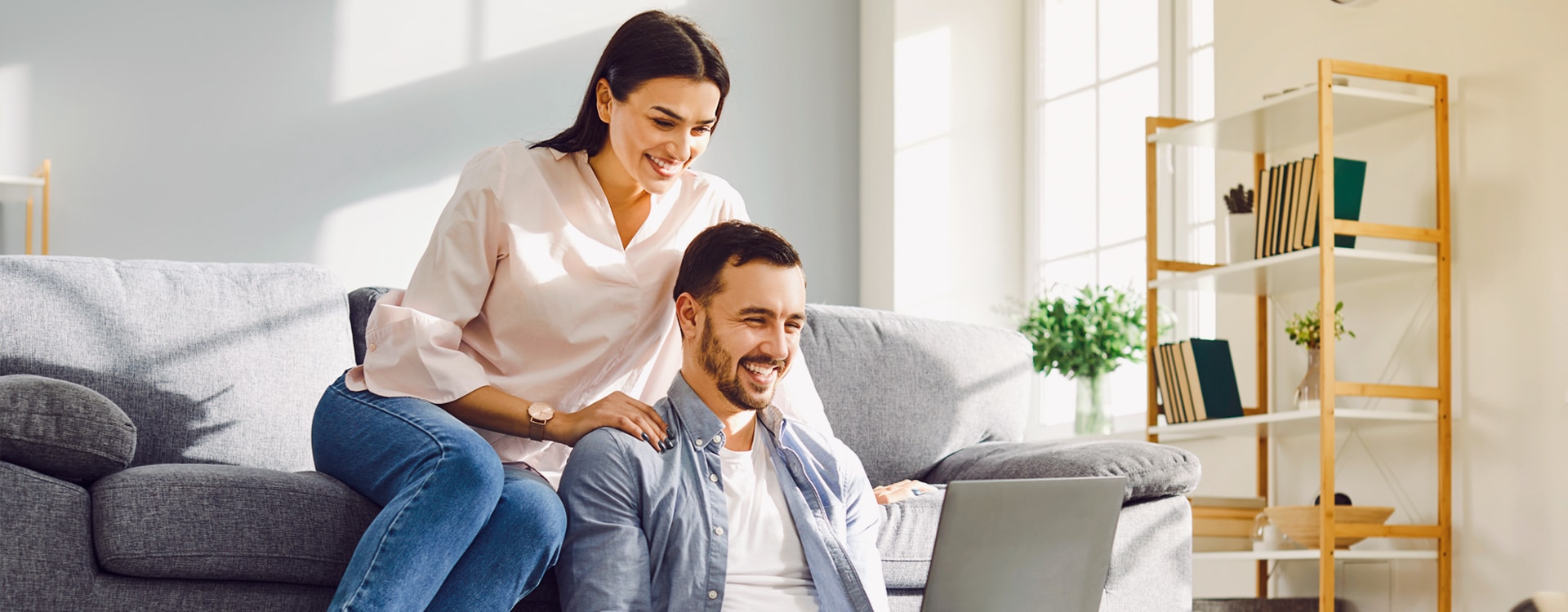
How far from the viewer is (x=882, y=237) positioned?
4734 millimetres

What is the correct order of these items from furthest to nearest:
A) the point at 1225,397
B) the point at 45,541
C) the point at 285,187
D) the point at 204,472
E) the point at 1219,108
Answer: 1. the point at 285,187
2. the point at 1219,108
3. the point at 1225,397
4. the point at 204,472
5. the point at 45,541

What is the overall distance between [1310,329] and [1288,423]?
234 millimetres

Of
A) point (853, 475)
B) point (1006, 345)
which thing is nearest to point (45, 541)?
point (853, 475)

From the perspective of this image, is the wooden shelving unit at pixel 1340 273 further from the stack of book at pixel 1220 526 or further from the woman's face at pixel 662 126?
the woman's face at pixel 662 126

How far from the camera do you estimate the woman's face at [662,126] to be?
1797 millimetres

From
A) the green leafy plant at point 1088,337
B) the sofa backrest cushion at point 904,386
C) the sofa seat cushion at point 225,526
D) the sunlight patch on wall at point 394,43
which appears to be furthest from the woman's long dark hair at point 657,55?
the sunlight patch on wall at point 394,43

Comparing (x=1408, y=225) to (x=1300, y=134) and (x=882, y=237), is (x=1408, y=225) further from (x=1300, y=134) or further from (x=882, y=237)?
(x=882, y=237)

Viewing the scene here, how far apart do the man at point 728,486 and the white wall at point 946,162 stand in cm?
294

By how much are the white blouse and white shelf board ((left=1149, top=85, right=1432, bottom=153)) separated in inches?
64.5

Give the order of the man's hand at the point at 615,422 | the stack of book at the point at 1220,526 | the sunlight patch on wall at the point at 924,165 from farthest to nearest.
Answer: the sunlight patch on wall at the point at 924,165 → the stack of book at the point at 1220,526 → the man's hand at the point at 615,422

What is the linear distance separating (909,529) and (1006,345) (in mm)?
834

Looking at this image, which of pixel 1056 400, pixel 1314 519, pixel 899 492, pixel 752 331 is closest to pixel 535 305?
pixel 752 331

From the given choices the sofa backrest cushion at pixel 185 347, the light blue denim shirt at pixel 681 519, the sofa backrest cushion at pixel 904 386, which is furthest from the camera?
the sofa backrest cushion at pixel 904 386

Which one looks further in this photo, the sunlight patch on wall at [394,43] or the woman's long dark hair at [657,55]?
the sunlight patch on wall at [394,43]
